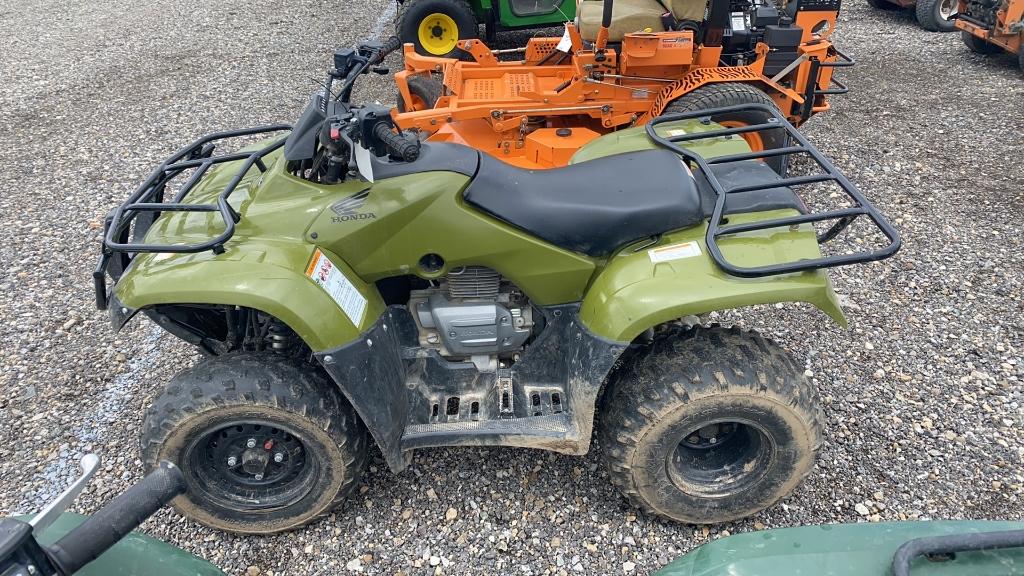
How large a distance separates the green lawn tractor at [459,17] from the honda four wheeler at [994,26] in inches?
188

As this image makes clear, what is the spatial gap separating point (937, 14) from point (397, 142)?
997 centimetres

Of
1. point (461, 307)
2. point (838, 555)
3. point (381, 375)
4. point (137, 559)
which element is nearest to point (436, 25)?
point (461, 307)

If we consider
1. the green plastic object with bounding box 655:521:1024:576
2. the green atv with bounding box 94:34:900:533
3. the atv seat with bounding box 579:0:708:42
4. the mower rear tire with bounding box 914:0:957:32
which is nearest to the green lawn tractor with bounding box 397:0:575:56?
the atv seat with bounding box 579:0:708:42

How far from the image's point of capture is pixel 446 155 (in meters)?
2.30

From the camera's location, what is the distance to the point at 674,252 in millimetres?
2268

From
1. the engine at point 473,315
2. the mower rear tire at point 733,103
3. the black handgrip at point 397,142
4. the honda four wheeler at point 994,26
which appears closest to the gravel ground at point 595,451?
the engine at point 473,315

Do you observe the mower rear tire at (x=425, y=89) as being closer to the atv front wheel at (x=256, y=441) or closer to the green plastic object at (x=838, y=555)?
the atv front wheel at (x=256, y=441)

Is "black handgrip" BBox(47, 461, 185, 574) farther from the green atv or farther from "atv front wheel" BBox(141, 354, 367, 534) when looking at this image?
"atv front wheel" BBox(141, 354, 367, 534)

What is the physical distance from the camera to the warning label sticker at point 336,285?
2217 millimetres

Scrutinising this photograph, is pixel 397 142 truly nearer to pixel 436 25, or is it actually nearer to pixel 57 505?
pixel 57 505

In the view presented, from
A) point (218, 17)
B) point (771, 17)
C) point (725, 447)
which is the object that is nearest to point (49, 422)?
point (725, 447)

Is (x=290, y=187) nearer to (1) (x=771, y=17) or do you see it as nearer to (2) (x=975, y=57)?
(1) (x=771, y=17)

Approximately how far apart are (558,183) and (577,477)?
1.29 meters

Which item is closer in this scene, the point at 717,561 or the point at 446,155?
the point at 717,561
